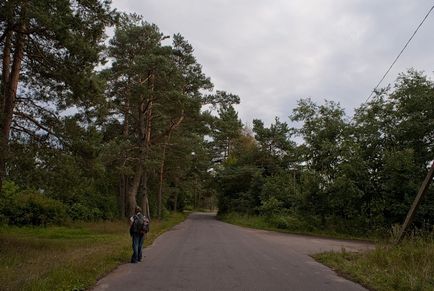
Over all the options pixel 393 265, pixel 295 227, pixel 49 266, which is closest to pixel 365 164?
pixel 295 227

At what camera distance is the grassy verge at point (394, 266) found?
917 centimetres

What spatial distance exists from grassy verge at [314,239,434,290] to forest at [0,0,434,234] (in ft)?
32.2

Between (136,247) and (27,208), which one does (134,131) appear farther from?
(136,247)

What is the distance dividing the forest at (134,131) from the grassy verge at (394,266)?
981 cm

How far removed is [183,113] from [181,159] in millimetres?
11832

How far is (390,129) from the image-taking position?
3069 cm

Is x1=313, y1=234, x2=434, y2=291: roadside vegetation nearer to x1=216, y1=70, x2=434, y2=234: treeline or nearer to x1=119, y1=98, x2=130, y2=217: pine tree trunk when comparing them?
x1=216, y1=70, x2=434, y2=234: treeline

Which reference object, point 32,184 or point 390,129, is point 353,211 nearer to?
point 390,129

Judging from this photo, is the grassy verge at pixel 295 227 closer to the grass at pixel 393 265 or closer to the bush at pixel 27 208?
the grass at pixel 393 265

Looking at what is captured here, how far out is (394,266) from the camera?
431 inches

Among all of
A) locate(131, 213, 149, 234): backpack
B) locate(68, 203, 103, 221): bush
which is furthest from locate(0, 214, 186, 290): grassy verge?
locate(68, 203, 103, 221): bush

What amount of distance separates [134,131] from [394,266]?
31.1 metres

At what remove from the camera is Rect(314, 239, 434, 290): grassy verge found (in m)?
9.17

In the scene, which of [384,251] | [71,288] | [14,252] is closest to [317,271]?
[384,251]
